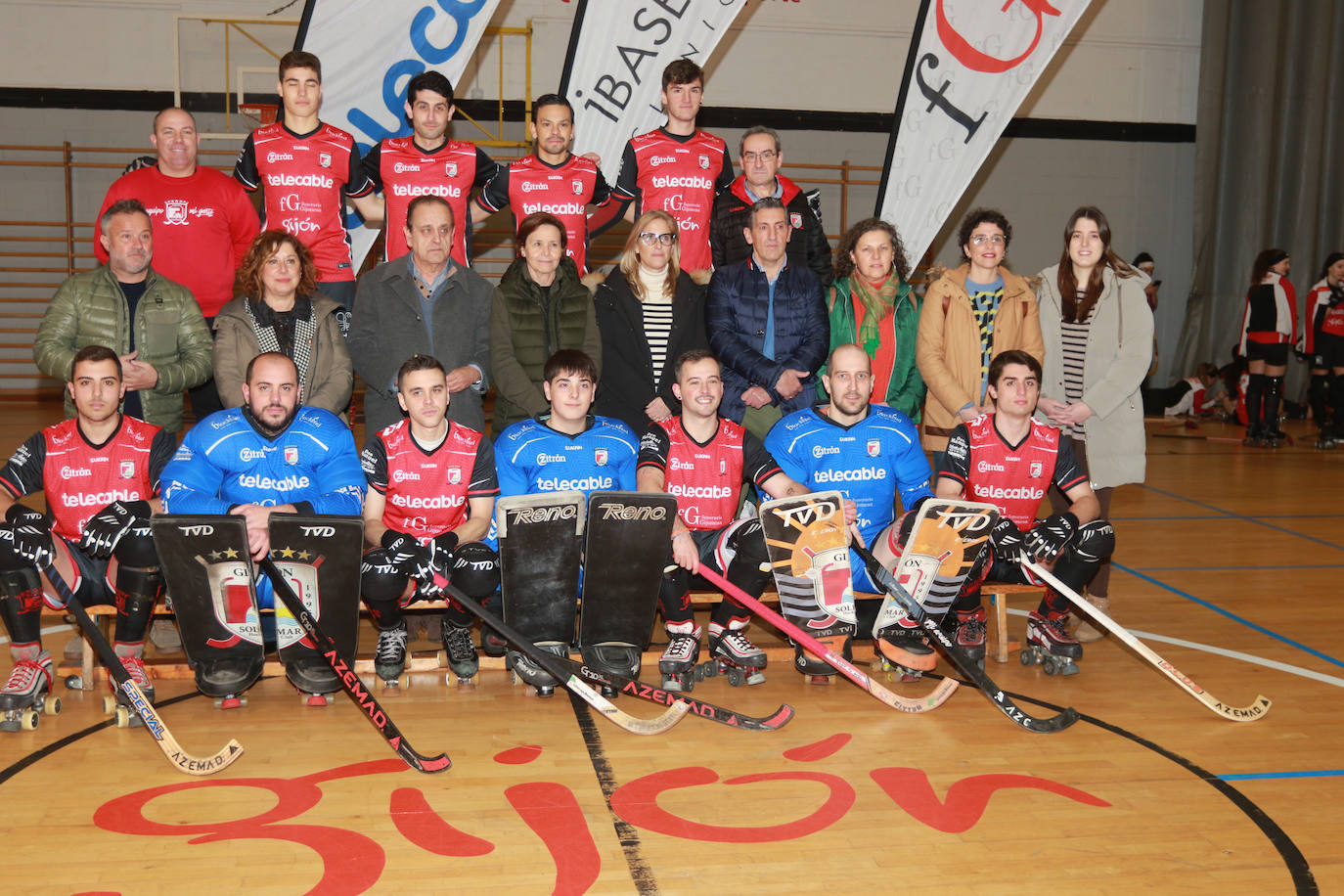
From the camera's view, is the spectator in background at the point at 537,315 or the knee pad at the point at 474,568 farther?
the spectator in background at the point at 537,315

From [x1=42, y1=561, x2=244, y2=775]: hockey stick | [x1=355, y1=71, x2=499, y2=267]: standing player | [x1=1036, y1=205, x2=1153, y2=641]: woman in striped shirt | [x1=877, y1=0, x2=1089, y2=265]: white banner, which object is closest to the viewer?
[x1=42, y1=561, x2=244, y2=775]: hockey stick

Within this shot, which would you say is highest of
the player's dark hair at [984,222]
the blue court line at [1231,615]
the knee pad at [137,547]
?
the player's dark hair at [984,222]

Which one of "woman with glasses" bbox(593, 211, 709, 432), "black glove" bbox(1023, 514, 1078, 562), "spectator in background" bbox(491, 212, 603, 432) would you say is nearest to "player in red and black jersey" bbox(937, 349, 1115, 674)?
"black glove" bbox(1023, 514, 1078, 562)

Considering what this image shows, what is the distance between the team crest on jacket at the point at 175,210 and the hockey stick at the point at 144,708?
5.74ft

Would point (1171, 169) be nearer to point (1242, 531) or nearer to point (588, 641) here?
point (1242, 531)

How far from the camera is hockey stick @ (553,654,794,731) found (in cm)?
336

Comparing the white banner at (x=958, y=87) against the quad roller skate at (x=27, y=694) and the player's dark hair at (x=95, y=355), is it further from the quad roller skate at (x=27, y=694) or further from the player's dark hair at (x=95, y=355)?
the quad roller skate at (x=27, y=694)

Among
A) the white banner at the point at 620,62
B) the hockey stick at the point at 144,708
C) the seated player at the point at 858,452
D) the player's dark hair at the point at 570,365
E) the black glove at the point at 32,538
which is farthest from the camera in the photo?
the white banner at the point at 620,62

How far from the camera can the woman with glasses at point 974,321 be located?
4.57 m

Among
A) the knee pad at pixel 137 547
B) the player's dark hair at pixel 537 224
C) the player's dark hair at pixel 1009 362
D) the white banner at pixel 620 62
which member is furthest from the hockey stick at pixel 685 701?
the white banner at pixel 620 62

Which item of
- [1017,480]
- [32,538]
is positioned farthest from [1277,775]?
[32,538]

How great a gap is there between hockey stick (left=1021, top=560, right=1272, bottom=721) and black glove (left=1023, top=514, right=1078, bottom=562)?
0.06m

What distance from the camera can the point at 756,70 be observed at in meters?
11.9

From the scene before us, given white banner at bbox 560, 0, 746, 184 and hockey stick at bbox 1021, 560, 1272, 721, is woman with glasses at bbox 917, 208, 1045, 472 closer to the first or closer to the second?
hockey stick at bbox 1021, 560, 1272, 721
